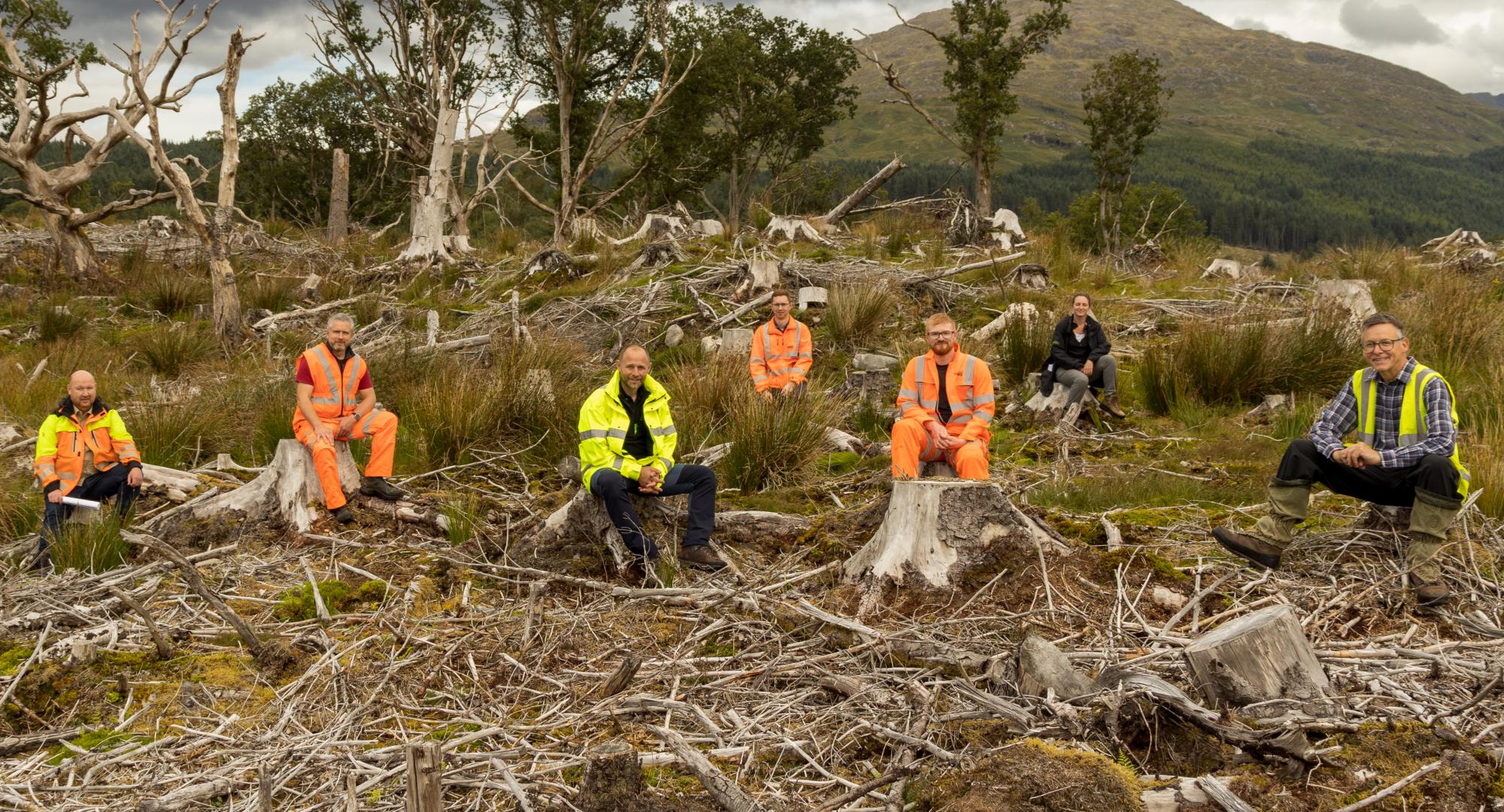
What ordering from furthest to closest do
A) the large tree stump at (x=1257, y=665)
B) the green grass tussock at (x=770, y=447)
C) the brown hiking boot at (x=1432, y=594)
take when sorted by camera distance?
the green grass tussock at (x=770, y=447), the brown hiking boot at (x=1432, y=594), the large tree stump at (x=1257, y=665)

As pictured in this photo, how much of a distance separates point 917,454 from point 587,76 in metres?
19.8

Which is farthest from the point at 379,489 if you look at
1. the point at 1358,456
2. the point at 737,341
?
the point at 1358,456

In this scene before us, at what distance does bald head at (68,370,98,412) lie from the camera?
19.7 ft

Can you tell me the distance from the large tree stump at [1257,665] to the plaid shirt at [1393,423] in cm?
182

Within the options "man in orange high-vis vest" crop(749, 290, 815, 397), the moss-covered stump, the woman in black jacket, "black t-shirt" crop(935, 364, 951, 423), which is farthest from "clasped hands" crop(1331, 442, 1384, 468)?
"man in orange high-vis vest" crop(749, 290, 815, 397)

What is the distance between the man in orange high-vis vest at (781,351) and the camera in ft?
27.9

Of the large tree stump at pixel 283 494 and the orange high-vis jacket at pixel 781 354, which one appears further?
the orange high-vis jacket at pixel 781 354

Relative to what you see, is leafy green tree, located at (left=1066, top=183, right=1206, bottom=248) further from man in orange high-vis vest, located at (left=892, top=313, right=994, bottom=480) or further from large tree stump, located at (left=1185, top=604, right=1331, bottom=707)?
large tree stump, located at (left=1185, top=604, right=1331, bottom=707)

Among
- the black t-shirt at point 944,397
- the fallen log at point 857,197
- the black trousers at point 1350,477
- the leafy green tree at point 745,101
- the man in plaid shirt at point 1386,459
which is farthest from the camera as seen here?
the leafy green tree at point 745,101

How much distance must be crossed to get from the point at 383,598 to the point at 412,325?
25.4 feet

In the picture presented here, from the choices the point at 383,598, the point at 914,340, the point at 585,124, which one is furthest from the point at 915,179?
Answer: the point at 383,598

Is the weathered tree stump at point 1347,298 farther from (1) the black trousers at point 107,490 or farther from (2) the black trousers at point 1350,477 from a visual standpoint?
(1) the black trousers at point 107,490

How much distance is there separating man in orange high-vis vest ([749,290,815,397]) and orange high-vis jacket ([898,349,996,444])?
2.18 metres

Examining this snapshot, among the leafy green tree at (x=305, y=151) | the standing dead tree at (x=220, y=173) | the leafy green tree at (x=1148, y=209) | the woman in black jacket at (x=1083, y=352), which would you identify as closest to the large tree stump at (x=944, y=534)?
the woman in black jacket at (x=1083, y=352)
